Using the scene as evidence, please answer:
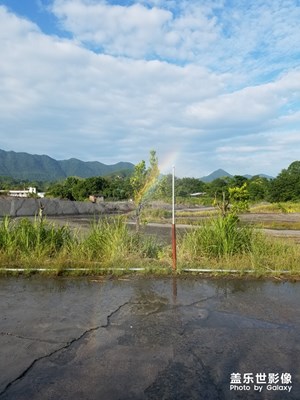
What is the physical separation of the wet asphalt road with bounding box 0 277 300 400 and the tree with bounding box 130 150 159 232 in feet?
13.5

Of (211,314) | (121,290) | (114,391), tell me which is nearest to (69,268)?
(121,290)

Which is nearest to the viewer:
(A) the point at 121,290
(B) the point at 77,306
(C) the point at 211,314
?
(C) the point at 211,314

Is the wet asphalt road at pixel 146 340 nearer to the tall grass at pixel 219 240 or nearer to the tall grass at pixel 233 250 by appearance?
the tall grass at pixel 233 250

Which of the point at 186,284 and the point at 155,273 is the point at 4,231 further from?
the point at 186,284

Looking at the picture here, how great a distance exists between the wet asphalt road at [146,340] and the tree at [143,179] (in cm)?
413

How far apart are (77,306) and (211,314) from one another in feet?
6.21

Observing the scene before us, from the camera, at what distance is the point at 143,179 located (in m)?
9.96

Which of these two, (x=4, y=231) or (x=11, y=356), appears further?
(x=4, y=231)

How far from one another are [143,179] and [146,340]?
261 inches

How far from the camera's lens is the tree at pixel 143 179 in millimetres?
9780

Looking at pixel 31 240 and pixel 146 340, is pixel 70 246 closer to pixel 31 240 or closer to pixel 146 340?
pixel 31 240

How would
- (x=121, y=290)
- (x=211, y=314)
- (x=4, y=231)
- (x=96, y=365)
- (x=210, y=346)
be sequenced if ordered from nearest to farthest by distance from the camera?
(x=96, y=365)
(x=210, y=346)
(x=211, y=314)
(x=121, y=290)
(x=4, y=231)

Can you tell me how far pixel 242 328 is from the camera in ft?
13.4

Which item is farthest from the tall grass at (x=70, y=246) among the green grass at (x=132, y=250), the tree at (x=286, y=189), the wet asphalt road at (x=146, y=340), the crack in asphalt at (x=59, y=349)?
the tree at (x=286, y=189)
